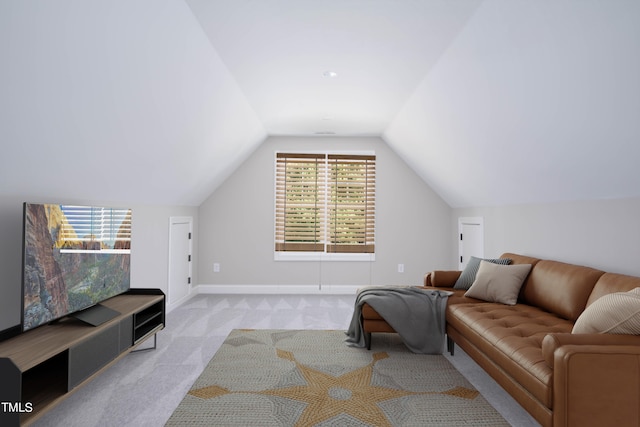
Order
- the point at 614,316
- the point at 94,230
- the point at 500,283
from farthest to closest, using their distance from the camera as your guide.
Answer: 1. the point at 500,283
2. the point at 94,230
3. the point at 614,316

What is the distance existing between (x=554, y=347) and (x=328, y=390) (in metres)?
1.44

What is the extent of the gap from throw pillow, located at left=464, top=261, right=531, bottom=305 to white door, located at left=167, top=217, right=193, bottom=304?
11.7 ft

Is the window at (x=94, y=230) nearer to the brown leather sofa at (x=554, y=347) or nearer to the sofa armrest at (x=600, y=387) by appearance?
the brown leather sofa at (x=554, y=347)

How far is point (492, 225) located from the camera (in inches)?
173

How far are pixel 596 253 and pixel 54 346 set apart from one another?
3889 mm

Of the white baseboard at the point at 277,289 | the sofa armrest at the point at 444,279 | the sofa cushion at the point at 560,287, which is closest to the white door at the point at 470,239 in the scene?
the sofa armrest at the point at 444,279

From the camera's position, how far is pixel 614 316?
1858 millimetres

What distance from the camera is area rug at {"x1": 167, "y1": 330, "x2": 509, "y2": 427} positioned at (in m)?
2.12

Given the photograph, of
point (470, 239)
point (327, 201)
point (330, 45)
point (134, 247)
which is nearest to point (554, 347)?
point (330, 45)

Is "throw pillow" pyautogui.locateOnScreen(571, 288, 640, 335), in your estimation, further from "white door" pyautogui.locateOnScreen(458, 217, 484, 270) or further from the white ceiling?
"white door" pyautogui.locateOnScreen(458, 217, 484, 270)

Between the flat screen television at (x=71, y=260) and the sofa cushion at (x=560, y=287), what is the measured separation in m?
3.42

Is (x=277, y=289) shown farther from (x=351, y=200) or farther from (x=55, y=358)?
(x=55, y=358)

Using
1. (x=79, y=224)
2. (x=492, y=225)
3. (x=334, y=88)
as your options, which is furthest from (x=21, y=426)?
(x=492, y=225)

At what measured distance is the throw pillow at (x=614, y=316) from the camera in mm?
1807
